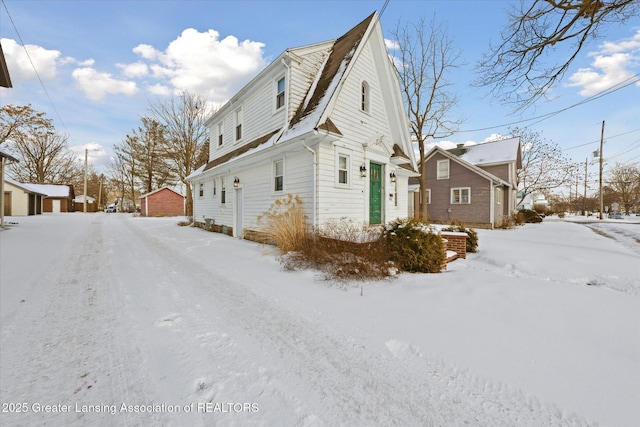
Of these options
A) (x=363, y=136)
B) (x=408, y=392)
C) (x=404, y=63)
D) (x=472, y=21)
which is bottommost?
(x=408, y=392)

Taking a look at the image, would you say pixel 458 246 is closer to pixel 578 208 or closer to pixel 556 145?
pixel 556 145

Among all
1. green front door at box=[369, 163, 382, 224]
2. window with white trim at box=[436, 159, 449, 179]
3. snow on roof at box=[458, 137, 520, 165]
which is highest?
snow on roof at box=[458, 137, 520, 165]

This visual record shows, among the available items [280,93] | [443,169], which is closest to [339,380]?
[280,93]

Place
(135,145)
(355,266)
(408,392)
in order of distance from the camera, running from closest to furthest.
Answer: (408,392), (355,266), (135,145)

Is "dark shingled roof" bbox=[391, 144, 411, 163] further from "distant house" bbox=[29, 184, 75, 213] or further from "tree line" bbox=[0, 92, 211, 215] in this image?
"distant house" bbox=[29, 184, 75, 213]

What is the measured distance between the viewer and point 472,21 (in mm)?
8383

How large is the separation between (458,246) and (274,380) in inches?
272

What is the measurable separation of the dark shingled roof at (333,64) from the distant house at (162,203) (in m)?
28.7

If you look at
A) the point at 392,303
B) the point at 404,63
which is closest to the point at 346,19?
the point at 404,63

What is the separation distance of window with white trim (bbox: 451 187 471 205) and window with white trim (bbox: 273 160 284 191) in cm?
1675

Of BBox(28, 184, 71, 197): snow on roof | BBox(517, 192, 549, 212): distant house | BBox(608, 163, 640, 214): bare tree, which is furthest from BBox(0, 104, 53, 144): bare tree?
BBox(608, 163, 640, 214): bare tree

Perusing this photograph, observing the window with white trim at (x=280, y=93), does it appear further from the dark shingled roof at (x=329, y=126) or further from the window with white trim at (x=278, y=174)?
the dark shingled roof at (x=329, y=126)

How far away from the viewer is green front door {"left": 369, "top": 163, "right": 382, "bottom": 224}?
985 centimetres

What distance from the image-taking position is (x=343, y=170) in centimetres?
881
